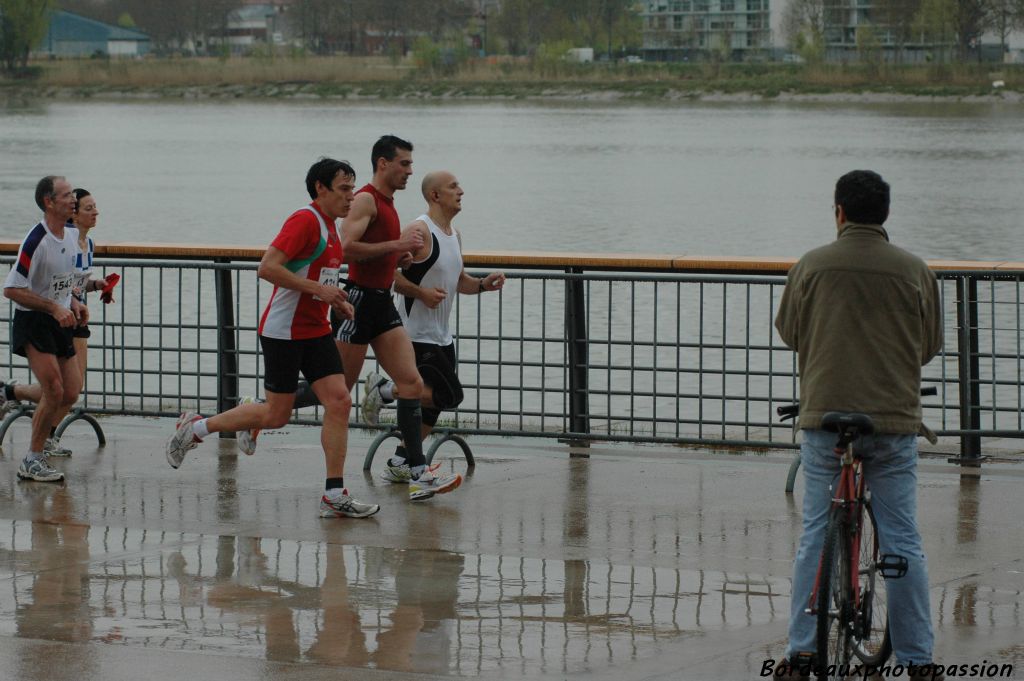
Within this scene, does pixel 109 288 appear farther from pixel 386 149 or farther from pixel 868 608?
pixel 868 608

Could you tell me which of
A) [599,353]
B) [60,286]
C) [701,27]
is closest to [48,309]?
[60,286]

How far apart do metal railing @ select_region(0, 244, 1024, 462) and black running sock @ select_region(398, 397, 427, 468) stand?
104 centimetres

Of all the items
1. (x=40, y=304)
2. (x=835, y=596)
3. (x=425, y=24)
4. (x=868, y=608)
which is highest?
(x=425, y=24)

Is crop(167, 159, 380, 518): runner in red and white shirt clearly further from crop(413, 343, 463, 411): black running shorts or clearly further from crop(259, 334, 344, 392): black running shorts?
crop(413, 343, 463, 411): black running shorts

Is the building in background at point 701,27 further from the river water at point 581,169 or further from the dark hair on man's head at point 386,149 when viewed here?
the dark hair on man's head at point 386,149

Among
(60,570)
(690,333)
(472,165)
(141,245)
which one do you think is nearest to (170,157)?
(472,165)

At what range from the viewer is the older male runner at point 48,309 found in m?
9.03

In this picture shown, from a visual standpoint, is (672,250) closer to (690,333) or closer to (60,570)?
(690,333)

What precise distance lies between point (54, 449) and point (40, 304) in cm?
123

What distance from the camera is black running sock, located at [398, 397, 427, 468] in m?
8.84

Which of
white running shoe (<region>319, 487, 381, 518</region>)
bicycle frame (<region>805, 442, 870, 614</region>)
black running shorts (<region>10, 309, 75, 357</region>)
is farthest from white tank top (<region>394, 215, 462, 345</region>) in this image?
bicycle frame (<region>805, 442, 870, 614</region>)

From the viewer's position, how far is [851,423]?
5336mm

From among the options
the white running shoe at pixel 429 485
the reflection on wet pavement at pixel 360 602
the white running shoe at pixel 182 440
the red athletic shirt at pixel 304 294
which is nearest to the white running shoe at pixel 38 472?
the white running shoe at pixel 182 440

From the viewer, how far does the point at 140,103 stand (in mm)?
119312
